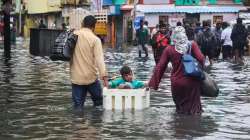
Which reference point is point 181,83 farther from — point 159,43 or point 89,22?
point 159,43

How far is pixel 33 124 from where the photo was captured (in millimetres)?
10805

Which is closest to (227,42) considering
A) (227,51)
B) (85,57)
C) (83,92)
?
(227,51)

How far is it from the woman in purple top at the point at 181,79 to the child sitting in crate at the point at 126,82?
0.72 m

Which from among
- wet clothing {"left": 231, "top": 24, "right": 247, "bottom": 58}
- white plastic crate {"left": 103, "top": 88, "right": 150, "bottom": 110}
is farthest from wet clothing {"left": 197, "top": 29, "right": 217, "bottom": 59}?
white plastic crate {"left": 103, "top": 88, "right": 150, "bottom": 110}

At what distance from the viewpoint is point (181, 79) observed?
36.8 feet

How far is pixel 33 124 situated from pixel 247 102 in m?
4.56

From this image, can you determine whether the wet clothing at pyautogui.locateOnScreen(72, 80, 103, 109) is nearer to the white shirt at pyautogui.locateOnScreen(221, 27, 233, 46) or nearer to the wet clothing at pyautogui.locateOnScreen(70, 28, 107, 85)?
the wet clothing at pyautogui.locateOnScreen(70, 28, 107, 85)

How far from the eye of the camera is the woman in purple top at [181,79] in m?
11.2

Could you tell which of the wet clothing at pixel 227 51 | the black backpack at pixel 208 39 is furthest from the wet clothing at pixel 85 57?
the wet clothing at pixel 227 51

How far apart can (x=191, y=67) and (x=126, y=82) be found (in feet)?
5.15

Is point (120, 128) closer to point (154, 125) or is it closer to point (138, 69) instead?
point (154, 125)

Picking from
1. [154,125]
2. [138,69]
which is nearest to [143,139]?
[154,125]

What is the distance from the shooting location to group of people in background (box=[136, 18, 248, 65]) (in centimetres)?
2197

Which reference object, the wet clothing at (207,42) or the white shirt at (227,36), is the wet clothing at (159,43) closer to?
the wet clothing at (207,42)
